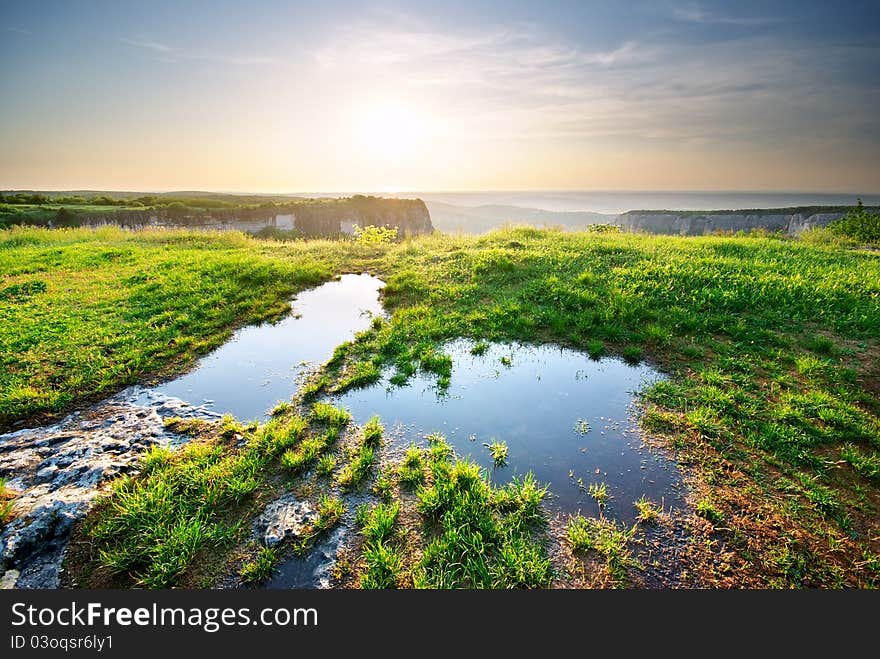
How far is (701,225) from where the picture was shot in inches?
3189

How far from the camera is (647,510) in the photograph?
3.76 m

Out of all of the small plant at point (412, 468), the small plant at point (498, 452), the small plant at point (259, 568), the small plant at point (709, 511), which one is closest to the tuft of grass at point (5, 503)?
the small plant at point (259, 568)

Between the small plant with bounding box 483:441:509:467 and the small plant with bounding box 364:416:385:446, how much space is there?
1.41 metres

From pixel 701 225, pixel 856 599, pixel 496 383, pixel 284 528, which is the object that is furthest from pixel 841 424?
pixel 701 225

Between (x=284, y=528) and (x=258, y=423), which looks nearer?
(x=284, y=528)

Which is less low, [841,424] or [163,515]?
[841,424]

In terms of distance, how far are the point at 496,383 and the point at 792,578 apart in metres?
3.87

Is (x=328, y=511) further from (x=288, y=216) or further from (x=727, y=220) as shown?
(x=727, y=220)

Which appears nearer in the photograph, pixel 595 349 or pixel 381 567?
pixel 381 567

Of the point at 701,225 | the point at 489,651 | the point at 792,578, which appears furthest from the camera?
the point at 701,225

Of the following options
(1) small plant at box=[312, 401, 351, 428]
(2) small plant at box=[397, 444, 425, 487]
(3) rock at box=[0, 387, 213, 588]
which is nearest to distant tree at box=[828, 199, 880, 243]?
(2) small plant at box=[397, 444, 425, 487]

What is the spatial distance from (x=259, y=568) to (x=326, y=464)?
132 centimetres

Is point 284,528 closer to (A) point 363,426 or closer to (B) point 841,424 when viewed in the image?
(A) point 363,426

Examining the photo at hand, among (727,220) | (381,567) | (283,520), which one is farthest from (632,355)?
(727,220)
